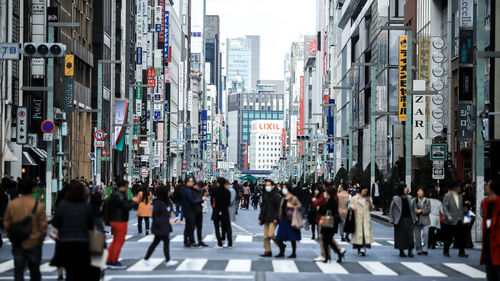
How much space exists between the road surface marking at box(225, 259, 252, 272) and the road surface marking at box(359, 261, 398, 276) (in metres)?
2.36

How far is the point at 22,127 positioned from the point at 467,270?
33.0 metres

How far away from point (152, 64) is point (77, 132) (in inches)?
→ 1744

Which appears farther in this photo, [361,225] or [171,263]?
[361,225]

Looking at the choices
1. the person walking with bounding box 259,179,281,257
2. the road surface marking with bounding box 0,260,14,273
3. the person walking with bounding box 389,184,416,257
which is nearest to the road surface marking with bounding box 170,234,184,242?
the person walking with bounding box 259,179,281,257

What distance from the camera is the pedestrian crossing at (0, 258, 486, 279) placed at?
18125 mm

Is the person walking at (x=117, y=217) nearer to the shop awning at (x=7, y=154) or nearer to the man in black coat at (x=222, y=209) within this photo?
the man in black coat at (x=222, y=209)

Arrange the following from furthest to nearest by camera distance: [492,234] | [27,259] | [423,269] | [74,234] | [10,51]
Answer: [10,51], [423,269], [27,259], [492,234], [74,234]

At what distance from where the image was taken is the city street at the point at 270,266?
1709 centimetres

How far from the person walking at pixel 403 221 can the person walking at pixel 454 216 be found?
80 centimetres

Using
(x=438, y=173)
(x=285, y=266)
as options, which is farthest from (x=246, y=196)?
(x=285, y=266)

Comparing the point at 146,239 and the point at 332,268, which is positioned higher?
the point at 332,268

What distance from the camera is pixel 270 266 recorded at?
62.8 feet

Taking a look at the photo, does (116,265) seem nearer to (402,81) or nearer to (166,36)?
(402,81)

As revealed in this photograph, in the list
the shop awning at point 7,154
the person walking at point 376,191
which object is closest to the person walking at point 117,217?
the shop awning at point 7,154
